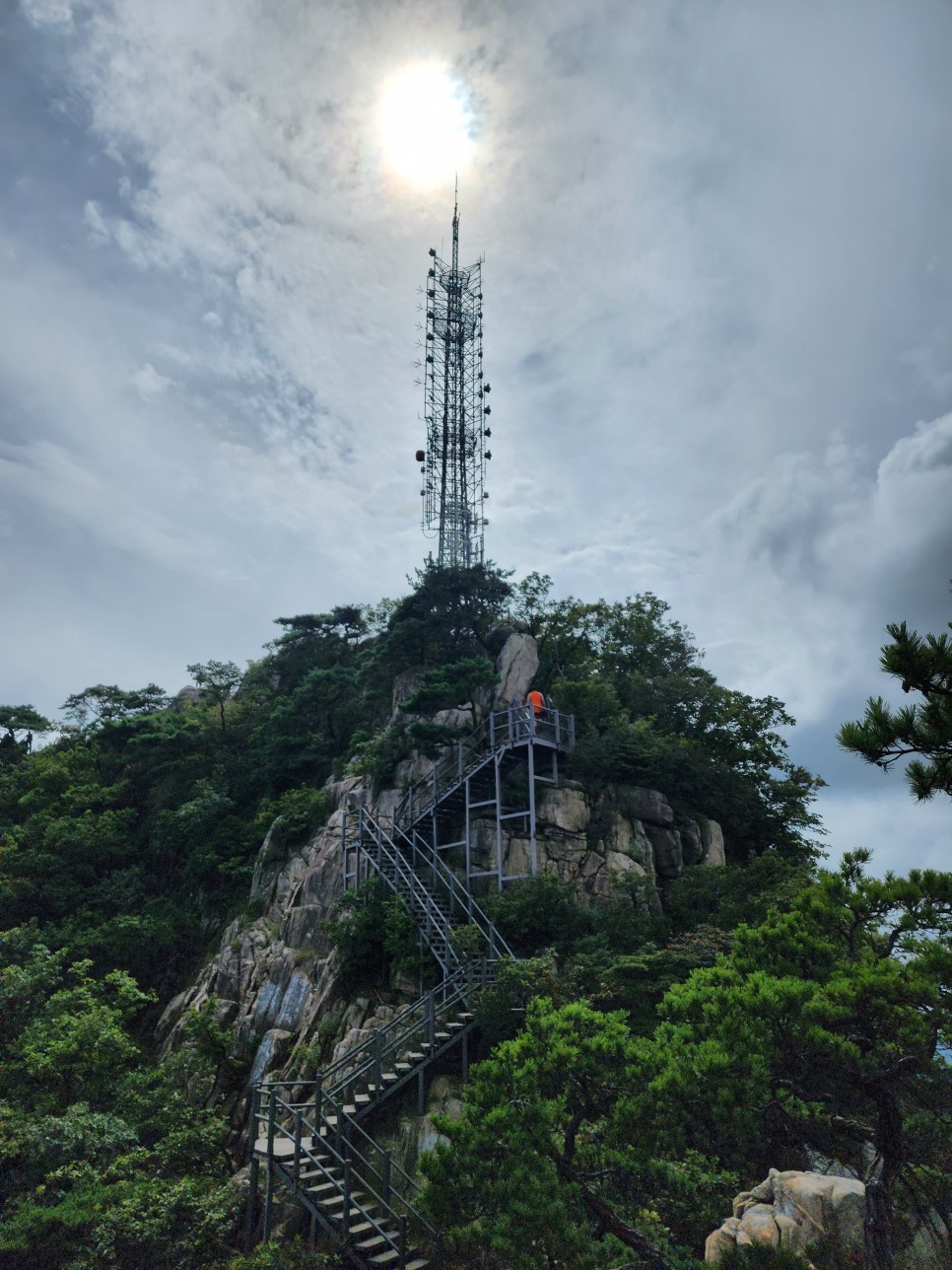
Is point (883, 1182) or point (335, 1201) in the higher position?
point (883, 1182)

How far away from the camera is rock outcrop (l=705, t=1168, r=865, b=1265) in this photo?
25.7 feet

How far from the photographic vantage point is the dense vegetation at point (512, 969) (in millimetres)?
7355

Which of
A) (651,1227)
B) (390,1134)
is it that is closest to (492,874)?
(390,1134)

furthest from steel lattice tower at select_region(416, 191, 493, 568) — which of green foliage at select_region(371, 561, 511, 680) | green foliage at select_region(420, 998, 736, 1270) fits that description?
green foliage at select_region(420, 998, 736, 1270)

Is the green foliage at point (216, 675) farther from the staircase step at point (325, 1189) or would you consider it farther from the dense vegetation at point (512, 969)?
the staircase step at point (325, 1189)

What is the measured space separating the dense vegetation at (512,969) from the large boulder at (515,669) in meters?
1.06

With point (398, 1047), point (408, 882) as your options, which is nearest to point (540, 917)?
point (408, 882)

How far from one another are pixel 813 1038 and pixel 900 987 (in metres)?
1.09

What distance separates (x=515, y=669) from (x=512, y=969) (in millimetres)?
11361

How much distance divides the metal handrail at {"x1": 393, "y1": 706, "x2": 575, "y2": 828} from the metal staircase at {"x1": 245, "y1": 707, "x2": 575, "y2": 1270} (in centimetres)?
5

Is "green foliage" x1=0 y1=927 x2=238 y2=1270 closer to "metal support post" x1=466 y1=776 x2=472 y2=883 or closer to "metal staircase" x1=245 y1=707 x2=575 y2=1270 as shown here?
"metal staircase" x1=245 y1=707 x2=575 y2=1270

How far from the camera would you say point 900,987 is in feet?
20.8

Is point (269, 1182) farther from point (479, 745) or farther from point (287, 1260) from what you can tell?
point (479, 745)

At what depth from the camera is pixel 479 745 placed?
22.0 meters
